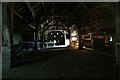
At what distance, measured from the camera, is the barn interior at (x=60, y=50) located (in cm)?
271

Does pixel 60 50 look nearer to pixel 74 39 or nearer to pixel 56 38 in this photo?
pixel 74 39

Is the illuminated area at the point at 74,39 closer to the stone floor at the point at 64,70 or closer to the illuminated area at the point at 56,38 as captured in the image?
the illuminated area at the point at 56,38

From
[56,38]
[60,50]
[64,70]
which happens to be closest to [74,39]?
[60,50]

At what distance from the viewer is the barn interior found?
271cm

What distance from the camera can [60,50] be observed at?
838 centimetres

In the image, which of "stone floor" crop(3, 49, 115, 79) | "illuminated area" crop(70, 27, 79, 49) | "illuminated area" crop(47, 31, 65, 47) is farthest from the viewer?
"illuminated area" crop(47, 31, 65, 47)

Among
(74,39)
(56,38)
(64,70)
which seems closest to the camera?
(64,70)

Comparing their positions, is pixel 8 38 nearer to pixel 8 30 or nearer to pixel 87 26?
pixel 8 30

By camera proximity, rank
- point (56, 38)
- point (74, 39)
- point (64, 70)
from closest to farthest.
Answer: point (64, 70), point (74, 39), point (56, 38)

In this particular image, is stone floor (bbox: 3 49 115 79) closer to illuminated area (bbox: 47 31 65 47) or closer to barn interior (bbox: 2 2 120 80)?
barn interior (bbox: 2 2 120 80)

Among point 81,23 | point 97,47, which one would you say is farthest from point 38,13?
point 97,47

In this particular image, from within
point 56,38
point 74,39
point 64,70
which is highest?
point 56,38

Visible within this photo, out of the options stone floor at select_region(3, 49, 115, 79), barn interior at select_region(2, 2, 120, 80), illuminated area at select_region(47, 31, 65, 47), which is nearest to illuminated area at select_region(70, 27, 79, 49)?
barn interior at select_region(2, 2, 120, 80)

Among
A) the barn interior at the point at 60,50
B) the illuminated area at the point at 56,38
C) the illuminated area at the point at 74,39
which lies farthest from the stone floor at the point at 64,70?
the illuminated area at the point at 56,38
